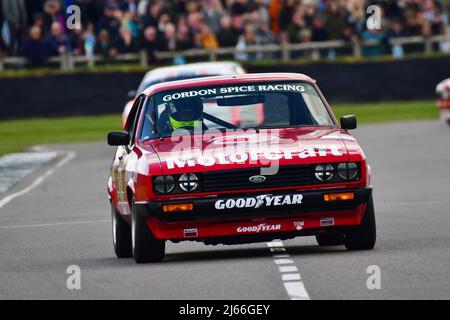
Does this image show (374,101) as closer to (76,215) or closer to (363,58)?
(363,58)

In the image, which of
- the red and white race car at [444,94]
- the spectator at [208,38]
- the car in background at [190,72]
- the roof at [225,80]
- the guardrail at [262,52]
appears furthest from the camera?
the spectator at [208,38]

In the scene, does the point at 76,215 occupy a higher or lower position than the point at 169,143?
lower

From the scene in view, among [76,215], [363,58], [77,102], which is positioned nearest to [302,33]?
[363,58]

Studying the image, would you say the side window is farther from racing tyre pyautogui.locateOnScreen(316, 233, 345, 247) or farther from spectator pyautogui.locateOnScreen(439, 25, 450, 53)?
spectator pyautogui.locateOnScreen(439, 25, 450, 53)

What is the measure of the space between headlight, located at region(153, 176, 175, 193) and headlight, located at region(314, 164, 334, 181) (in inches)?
40.3

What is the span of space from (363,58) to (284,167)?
2744 cm

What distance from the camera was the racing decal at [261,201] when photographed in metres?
10.9

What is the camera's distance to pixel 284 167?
11.0 meters

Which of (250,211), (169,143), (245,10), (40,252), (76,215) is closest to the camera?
(250,211)

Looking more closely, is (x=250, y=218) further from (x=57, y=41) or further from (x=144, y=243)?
(x=57, y=41)

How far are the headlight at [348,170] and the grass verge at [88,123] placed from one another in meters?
20.3

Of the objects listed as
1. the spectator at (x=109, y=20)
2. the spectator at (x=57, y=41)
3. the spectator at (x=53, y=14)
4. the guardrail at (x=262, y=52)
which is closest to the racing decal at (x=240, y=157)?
the spectator at (x=53, y=14)

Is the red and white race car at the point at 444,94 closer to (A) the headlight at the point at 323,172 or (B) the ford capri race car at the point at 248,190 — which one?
(B) the ford capri race car at the point at 248,190

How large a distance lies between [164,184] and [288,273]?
1341 millimetres
